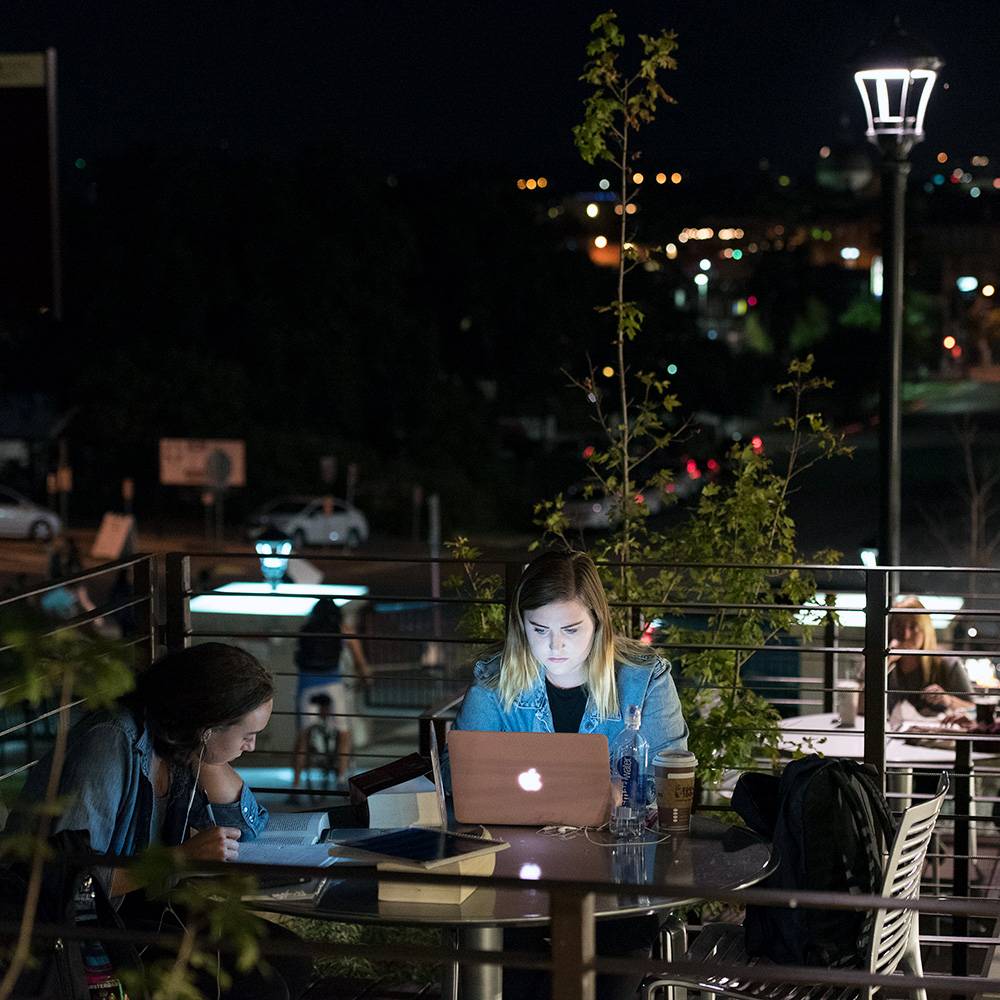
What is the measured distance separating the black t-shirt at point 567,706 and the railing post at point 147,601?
5.92 feet

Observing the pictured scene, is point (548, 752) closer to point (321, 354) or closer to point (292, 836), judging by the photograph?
point (292, 836)

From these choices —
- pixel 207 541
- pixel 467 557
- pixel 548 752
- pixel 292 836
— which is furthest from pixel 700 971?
pixel 207 541

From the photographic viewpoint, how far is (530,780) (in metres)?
4.01

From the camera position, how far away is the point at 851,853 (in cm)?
396

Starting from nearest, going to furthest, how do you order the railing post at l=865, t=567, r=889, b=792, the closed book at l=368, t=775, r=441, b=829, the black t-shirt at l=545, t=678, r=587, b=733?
the closed book at l=368, t=775, r=441, b=829, the black t-shirt at l=545, t=678, r=587, b=733, the railing post at l=865, t=567, r=889, b=792

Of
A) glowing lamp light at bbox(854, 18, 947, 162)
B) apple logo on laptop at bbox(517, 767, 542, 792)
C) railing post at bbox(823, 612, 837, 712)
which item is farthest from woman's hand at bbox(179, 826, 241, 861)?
glowing lamp light at bbox(854, 18, 947, 162)

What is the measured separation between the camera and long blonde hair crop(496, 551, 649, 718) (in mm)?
4500

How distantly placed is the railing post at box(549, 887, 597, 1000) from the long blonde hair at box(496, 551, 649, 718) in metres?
1.86

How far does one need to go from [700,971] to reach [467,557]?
3491 mm

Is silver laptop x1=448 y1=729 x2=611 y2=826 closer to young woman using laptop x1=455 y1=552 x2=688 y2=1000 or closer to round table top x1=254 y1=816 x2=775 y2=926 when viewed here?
round table top x1=254 y1=816 x2=775 y2=926

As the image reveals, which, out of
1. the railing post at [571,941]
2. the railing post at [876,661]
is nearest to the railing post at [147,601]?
the railing post at [876,661]

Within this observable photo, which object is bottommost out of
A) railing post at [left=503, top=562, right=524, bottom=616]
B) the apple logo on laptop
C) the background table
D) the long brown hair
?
the background table

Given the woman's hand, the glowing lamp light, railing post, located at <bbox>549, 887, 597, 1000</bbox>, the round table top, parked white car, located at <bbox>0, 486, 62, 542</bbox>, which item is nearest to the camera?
railing post, located at <bbox>549, 887, 597, 1000</bbox>

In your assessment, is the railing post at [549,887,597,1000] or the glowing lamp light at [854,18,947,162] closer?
the railing post at [549,887,597,1000]
